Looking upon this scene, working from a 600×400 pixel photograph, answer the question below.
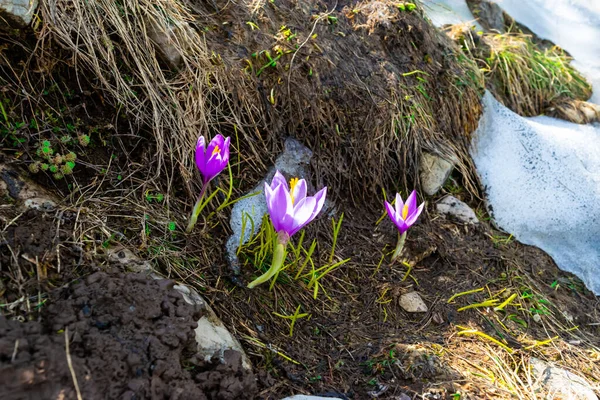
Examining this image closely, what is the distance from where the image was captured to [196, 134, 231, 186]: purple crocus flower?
5.77 ft

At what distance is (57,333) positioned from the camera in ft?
3.84

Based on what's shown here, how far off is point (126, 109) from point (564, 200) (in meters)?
2.51

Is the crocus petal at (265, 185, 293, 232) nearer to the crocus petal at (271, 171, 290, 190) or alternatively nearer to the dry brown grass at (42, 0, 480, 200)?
the crocus petal at (271, 171, 290, 190)

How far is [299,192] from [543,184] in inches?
79.2

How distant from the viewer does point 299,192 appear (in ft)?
5.56

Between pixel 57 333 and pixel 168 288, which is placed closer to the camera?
pixel 57 333

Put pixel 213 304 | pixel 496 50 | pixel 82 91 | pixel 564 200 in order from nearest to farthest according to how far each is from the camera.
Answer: pixel 213 304 → pixel 82 91 → pixel 564 200 → pixel 496 50

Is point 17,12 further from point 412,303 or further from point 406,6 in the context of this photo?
point 406,6

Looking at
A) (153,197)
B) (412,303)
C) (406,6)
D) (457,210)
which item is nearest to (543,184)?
(457,210)

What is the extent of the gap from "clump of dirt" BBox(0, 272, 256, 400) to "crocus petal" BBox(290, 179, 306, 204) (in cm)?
50

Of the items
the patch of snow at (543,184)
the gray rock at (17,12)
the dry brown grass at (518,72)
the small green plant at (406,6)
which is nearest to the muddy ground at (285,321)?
the patch of snow at (543,184)

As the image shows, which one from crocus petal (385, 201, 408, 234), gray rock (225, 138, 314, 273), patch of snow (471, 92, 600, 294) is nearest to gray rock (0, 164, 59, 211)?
gray rock (225, 138, 314, 273)

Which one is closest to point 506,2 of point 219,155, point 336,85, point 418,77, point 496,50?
point 496,50

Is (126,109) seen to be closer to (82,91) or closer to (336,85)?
(82,91)
